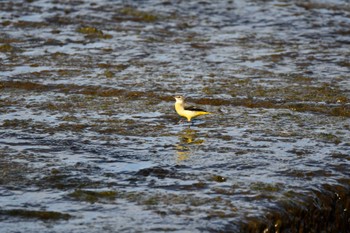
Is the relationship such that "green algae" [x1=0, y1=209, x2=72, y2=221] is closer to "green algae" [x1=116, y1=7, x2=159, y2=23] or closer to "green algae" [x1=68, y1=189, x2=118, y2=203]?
"green algae" [x1=68, y1=189, x2=118, y2=203]

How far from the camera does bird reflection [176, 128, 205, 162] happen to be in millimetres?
8188

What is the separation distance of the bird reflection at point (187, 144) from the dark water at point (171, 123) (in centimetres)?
2

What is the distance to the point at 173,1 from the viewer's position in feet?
60.8

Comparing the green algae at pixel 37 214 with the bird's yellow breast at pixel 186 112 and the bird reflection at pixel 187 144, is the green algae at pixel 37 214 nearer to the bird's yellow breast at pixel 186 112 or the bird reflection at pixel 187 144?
the bird reflection at pixel 187 144

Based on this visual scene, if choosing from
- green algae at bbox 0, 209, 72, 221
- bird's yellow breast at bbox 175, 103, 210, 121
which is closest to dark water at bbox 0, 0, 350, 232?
green algae at bbox 0, 209, 72, 221

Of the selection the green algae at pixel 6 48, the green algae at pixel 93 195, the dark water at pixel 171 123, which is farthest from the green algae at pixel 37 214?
the green algae at pixel 6 48

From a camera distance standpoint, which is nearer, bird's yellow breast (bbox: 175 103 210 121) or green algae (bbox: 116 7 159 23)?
bird's yellow breast (bbox: 175 103 210 121)

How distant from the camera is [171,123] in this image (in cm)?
958

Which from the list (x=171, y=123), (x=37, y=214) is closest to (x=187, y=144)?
(x=171, y=123)

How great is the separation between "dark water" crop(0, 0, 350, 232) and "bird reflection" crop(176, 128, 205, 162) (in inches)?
0.8

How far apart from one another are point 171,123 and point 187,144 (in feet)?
3.14

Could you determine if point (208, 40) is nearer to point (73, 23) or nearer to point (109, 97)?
point (73, 23)

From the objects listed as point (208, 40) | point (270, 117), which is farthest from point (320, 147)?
point (208, 40)

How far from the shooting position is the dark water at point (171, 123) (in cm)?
669
